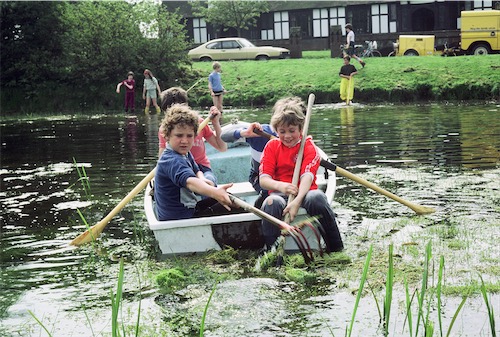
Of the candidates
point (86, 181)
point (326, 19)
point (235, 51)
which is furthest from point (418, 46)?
point (86, 181)

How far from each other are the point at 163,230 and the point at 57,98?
29886mm

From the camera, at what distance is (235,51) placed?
1711 inches

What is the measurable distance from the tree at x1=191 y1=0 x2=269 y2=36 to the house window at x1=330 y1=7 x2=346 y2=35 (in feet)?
13.9

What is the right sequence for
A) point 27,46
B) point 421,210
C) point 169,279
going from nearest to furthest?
point 169,279 < point 421,210 < point 27,46

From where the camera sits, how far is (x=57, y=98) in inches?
1438

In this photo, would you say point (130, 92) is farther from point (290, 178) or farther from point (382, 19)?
point (290, 178)

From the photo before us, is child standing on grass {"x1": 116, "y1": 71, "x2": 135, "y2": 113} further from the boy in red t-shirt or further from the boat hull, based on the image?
the boy in red t-shirt

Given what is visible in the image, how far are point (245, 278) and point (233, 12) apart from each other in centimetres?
4691

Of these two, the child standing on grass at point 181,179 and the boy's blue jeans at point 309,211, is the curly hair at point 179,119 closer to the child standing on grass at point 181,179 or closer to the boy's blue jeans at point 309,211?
the child standing on grass at point 181,179

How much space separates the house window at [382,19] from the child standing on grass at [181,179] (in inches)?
1816

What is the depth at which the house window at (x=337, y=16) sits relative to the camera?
5462cm

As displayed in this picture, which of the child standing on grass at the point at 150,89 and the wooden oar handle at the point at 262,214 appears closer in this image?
the wooden oar handle at the point at 262,214

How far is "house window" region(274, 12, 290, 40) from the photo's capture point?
56188mm

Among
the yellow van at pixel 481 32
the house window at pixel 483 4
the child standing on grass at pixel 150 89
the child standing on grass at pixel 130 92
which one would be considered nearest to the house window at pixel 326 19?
the house window at pixel 483 4
